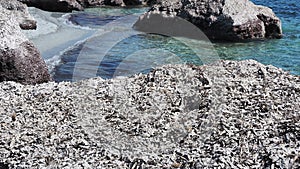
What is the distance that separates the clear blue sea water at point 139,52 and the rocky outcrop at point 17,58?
1.93 metres

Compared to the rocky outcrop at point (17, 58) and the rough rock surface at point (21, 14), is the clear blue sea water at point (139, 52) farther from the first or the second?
the rough rock surface at point (21, 14)

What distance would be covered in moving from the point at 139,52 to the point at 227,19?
3.42 meters

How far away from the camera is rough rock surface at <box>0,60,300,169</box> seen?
205 inches

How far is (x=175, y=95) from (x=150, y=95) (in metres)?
0.35

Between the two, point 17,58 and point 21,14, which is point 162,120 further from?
point 21,14

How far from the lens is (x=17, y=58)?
833 cm

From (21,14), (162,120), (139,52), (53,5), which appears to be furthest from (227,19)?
(162,120)

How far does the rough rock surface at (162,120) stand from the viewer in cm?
521

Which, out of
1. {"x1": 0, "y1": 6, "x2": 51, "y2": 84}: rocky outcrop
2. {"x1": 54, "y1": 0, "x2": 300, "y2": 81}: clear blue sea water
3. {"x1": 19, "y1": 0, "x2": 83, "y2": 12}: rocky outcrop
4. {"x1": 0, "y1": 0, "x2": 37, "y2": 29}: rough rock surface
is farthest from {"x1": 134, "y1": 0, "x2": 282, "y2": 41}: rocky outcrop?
{"x1": 0, "y1": 6, "x2": 51, "y2": 84}: rocky outcrop

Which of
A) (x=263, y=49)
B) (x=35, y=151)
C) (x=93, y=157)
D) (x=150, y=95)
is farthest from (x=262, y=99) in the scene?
(x=263, y=49)

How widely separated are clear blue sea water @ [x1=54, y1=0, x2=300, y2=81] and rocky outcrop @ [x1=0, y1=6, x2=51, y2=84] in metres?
1.93

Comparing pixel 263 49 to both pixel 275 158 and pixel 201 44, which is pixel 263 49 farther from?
pixel 275 158

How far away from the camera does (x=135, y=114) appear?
6.20 m

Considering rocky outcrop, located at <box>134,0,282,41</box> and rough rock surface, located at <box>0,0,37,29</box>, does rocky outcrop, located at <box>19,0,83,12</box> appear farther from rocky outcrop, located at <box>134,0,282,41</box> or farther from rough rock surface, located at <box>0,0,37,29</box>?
rocky outcrop, located at <box>134,0,282,41</box>
